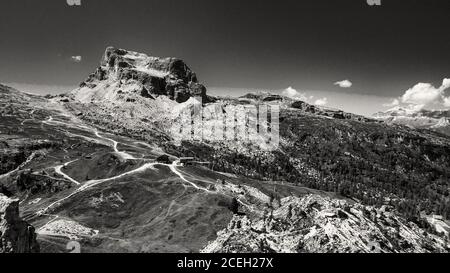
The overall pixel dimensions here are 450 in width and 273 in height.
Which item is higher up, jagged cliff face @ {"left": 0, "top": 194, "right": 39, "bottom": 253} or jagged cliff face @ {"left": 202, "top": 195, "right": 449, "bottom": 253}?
jagged cliff face @ {"left": 0, "top": 194, "right": 39, "bottom": 253}

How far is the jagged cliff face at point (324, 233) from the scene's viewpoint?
59125 mm

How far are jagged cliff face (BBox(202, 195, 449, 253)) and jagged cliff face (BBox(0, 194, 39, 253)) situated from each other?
85.4 feet

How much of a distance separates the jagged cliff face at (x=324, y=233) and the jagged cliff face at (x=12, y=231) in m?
26.0

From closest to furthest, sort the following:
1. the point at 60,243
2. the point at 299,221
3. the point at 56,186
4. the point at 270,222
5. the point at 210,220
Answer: the point at 299,221 → the point at 270,222 → the point at 60,243 → the point at 210,220 → the point at 56,186

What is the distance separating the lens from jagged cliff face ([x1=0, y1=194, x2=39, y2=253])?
144 ft

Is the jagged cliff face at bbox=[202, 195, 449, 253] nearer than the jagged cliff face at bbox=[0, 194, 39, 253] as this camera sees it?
No

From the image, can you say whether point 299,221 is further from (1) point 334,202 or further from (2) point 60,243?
(2) point 60,243

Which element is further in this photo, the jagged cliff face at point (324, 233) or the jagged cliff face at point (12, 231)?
the jagged cliff face at point (324, 233)

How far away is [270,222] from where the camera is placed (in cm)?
7619

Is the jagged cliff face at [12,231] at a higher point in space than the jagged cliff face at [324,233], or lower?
higher

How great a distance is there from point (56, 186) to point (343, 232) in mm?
171678
